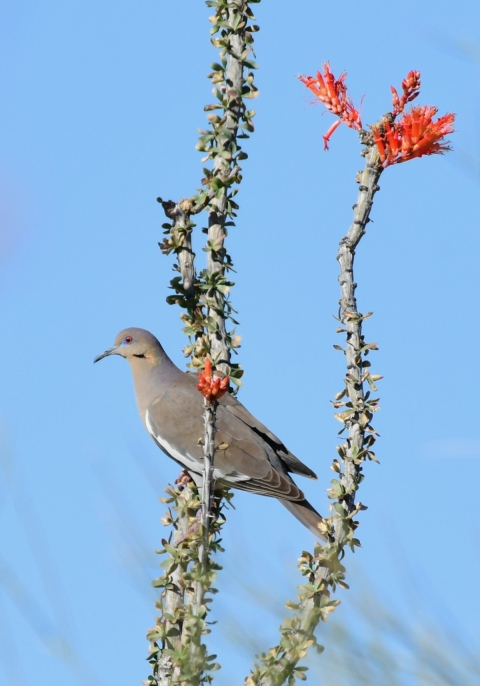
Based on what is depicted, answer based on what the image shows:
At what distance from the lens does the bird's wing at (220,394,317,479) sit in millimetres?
5723

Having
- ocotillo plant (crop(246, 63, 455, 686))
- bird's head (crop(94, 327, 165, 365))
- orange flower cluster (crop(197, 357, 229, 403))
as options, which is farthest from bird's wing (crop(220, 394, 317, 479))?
orange flower cluster (crop(197, 357, 229, 403))

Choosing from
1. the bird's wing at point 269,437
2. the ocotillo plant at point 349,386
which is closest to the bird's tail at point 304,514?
the bird's wing at point 269,437

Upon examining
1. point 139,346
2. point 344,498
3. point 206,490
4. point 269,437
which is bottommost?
point 206,490

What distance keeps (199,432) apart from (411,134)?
2.82m

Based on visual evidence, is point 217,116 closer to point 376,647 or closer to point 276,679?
point 276,679

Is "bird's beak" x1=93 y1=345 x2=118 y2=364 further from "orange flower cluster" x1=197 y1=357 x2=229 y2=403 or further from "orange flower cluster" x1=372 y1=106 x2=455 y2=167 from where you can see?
"orange flower cluster" x1=197 y1=357 x2=229 y2=403

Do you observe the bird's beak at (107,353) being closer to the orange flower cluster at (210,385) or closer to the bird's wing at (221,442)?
the bird's wing at (221,442)

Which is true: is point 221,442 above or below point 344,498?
above

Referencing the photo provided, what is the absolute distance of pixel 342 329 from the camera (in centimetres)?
333

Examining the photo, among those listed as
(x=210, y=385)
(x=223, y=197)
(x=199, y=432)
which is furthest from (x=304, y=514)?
(x=210, y=385)

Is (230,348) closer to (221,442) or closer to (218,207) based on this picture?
(218,207)

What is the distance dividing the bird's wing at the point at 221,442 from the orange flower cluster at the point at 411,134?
2258 mm

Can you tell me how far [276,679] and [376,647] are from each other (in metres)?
0.99

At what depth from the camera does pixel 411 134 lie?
3.39 m
